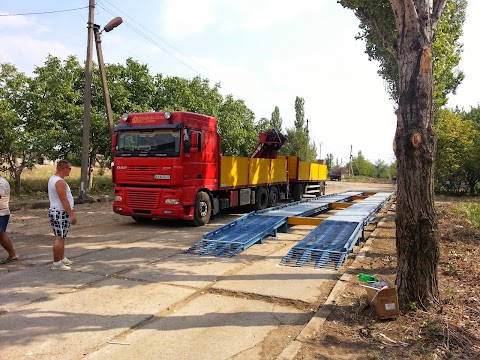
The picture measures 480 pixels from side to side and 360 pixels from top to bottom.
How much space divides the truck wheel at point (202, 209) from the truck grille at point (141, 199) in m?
1.22

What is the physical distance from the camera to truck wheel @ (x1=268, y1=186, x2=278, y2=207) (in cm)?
1623

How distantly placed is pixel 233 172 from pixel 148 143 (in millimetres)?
3379

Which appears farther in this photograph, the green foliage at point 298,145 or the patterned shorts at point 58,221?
the green foliage at point 298,145

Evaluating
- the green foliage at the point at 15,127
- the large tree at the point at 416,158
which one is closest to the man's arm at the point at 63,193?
the large tree at the point at 416,158

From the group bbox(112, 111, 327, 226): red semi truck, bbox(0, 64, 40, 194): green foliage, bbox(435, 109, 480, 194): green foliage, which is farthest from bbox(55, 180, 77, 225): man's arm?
bbox(435, 109, 480, 194): green foliage

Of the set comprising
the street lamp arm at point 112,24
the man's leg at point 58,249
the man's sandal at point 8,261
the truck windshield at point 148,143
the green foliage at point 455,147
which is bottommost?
the man's sandal at point 8,261

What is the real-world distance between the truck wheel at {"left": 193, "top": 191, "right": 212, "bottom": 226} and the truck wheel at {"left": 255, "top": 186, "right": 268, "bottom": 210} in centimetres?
352

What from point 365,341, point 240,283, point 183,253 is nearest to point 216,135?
point 183,253

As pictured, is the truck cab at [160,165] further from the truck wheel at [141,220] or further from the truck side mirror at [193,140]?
the truck wheel at [141,220]

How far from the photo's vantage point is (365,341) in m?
3.85

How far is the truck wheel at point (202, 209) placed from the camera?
434 inches

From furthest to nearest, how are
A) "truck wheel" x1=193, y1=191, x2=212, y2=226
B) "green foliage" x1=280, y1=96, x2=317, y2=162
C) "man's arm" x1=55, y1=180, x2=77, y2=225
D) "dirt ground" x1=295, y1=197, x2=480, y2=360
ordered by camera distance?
1. "green foliage" x1=280, y1=96, x2=317, y2=162
2. "truck wheel" x1=193, y1=191, x2=212, y2=226
3. "man's arm" x1=55, y1=180, x2=77, y2=225
4. "dirt ground" x1=295, y1=197, x2=480, y2=360

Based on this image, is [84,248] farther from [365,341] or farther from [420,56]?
[420,56]

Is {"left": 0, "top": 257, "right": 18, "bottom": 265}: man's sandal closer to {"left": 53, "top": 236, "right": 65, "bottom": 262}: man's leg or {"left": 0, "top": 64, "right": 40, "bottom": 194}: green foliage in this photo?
{"left": 53, "top": 236, "right": 65, "bottom": 262}: man's leg
